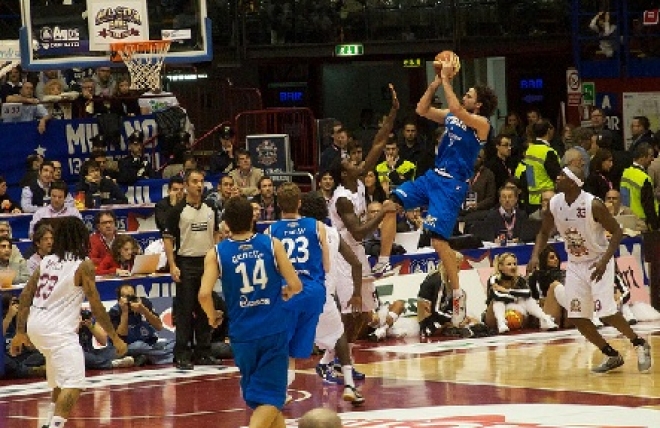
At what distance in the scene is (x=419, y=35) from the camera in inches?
1367

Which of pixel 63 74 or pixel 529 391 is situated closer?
pixel 529 391

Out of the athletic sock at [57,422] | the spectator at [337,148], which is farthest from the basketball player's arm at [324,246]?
the spectator at [337,148]

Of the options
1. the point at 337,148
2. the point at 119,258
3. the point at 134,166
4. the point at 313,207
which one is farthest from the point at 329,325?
the point at 337,148

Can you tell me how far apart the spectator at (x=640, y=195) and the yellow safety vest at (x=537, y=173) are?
1.25 m

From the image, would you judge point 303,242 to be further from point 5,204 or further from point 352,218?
point 5,204

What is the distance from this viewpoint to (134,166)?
79.8ft

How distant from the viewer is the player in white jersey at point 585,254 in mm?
15373

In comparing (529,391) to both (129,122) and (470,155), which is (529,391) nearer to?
(470,155)

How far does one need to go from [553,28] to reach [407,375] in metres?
20.1

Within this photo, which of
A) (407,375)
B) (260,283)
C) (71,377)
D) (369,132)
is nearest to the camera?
(260,283)

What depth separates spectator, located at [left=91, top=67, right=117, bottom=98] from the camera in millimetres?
25953

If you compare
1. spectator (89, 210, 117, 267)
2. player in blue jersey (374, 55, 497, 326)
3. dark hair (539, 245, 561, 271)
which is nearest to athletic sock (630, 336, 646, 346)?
player in blue jersey (374, 55, 497, 326)

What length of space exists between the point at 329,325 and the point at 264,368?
3784 millimetres

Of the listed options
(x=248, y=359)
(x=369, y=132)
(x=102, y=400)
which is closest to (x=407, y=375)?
(x=102, y=400)
